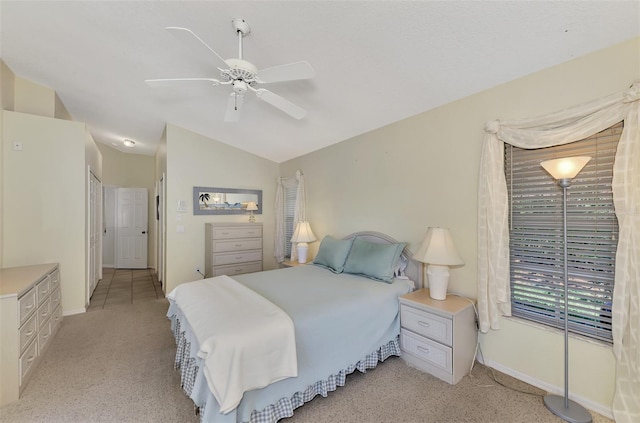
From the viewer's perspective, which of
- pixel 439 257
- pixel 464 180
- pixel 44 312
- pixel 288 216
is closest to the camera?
pixel 439 257

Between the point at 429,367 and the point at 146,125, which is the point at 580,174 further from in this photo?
the point at 146,125

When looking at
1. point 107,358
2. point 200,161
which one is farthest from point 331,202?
point 107,358

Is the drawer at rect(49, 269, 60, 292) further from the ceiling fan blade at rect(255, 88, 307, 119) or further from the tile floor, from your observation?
the ceiling fan blade at rect(255, 88, 307, 119)

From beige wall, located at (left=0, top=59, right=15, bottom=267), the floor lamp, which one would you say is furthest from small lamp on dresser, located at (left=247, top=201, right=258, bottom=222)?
the floor lamp

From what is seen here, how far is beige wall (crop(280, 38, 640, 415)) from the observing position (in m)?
1.87

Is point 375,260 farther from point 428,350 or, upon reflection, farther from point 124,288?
point 124,288

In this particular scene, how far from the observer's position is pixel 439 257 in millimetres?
2379

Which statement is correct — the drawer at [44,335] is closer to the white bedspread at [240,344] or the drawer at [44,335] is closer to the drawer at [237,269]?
the white bedspread at [240,344]

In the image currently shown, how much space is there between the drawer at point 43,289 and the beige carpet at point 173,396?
540mm

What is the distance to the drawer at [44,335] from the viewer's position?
2.51 metres

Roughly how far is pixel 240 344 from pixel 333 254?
196 cm

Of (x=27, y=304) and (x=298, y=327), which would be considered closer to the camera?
(x=298, y=327)

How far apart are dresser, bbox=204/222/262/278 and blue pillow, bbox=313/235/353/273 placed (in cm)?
154

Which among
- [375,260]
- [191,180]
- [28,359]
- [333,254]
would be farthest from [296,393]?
[191,180]
